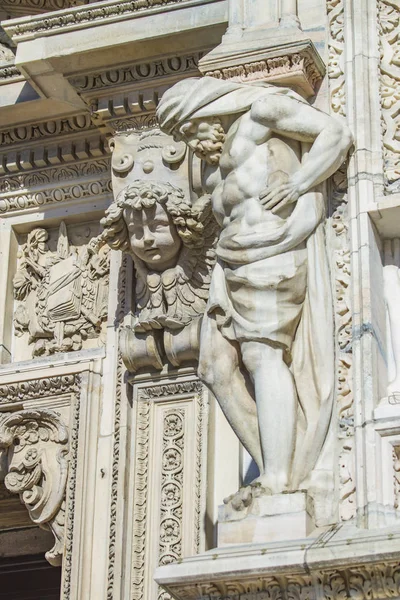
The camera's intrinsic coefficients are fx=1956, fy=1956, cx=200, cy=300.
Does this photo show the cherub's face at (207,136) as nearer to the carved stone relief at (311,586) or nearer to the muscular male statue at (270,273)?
the muscular male statue at (270,273)

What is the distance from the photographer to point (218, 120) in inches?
380

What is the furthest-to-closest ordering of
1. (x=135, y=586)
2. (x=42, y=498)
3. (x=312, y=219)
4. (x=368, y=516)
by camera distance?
(x=42, y=498)
(x=135, y=586)
(x=312, y=219)
(x=368, y=516)

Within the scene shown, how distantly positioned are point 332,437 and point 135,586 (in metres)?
1.54

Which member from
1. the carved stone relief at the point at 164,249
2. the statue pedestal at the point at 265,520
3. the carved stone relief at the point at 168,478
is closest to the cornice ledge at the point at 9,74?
the carved stone relief at the point at 164,249

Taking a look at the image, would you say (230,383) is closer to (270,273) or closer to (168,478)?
(270,273)

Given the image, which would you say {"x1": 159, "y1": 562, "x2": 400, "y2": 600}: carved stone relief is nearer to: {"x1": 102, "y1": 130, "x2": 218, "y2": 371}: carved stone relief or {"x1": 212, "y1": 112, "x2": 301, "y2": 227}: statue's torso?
{"x1": 212, "y1": 112, "x2": 301, "y2": 227}: statue's torso

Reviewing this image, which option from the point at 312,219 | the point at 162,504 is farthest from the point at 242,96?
the point at 162,504

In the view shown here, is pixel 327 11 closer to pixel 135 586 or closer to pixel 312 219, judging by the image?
pixel 312 219

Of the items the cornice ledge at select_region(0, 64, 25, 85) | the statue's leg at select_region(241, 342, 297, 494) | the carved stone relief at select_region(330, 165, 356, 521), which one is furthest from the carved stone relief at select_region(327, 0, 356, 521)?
Result: the cornice ledge at select_region(0, 64, 25, 85)

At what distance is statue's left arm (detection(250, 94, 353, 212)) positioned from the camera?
9.42 meters

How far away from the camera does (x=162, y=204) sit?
10438 millimetres

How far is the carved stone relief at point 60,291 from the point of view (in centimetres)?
1109

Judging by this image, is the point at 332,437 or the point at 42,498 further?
the point at 42,498

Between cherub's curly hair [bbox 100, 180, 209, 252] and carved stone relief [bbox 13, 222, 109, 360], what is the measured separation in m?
0.70
